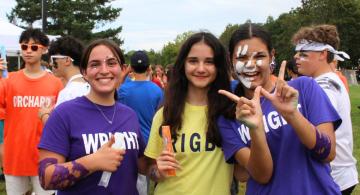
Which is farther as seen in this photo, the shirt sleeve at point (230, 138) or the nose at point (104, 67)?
the nose at point (104, 67)

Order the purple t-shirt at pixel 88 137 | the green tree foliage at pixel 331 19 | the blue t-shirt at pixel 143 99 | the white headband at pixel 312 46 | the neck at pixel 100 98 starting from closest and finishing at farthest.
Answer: the purple t-shirt at pixel 88 137 → the neck at pixel 100 98 → the white headband at pixel 312 46 → the blue t-shirt at pixel 143 99 → the green tree foliage at pixel 331 19

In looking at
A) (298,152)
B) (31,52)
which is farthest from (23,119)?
(298,152)

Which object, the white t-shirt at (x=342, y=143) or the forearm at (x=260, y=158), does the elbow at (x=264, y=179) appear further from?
the white t-shirt at (x=342, y=143)

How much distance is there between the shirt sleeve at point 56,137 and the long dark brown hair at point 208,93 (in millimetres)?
658

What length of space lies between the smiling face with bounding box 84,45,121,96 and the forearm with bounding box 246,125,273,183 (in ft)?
3.20

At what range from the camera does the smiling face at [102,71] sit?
9.00 feet

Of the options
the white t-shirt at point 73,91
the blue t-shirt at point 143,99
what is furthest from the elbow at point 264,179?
the blue t-shirt at point 143,99

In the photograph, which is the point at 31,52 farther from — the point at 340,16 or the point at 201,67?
the point at 340,16

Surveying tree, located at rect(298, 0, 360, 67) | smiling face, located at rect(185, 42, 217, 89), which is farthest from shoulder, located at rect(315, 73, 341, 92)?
tree, located at rect(298, 0, 360, 67)

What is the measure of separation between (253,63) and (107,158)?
103cm

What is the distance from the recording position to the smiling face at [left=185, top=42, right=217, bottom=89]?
2.89 meters

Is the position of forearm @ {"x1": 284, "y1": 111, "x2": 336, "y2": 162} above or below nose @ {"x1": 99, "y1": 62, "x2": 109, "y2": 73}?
below

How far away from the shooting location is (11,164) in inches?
193

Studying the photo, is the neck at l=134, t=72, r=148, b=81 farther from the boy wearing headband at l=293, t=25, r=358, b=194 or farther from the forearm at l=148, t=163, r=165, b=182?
the forearm at l=148, t=163, r=165, b=182
